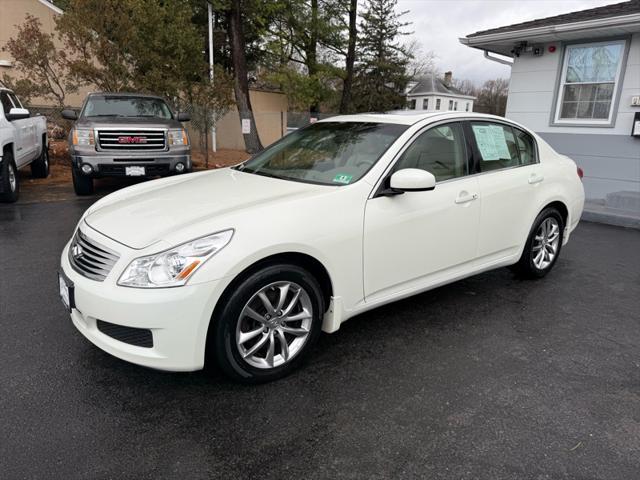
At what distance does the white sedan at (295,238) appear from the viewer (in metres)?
2.49

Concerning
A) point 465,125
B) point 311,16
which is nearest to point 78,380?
point 465,125

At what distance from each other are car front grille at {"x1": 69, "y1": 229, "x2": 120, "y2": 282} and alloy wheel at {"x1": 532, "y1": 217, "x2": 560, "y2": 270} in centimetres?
370

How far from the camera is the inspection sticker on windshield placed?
3174 mm

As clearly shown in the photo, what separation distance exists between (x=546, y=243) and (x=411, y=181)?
2358mm

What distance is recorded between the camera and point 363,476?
2.15 m

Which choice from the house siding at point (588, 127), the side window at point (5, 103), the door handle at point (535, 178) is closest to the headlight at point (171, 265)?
the door handle at point (535, 178)

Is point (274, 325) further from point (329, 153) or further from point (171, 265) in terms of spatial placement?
point (329, 153)

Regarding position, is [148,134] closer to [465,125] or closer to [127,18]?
[127,18]

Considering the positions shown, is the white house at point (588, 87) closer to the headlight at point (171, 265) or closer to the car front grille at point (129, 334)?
the headlight at point (171, 265)

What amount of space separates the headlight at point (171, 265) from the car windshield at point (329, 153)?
1.04 metres

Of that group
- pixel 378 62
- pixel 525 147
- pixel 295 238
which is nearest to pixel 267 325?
pixel 295 238

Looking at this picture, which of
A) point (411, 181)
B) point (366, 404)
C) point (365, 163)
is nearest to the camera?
point (366, 404)

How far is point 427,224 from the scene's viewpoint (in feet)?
11.0

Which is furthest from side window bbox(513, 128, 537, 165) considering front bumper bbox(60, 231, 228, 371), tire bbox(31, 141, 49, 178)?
tire bbox(31, 141, 49, 178)
